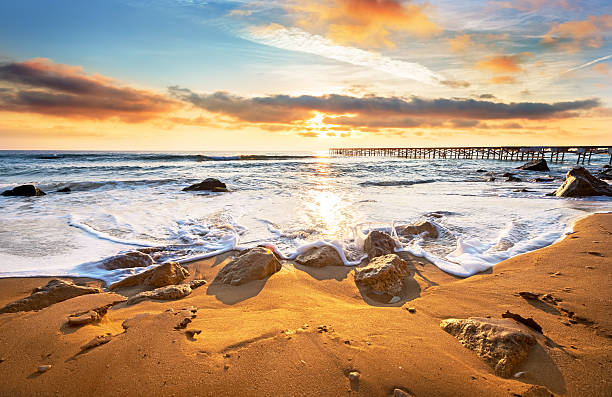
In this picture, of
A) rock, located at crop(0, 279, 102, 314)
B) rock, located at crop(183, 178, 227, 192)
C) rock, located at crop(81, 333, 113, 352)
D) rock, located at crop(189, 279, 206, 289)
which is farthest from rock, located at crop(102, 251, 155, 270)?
rock, located at crop(183, 178, 227, 192)

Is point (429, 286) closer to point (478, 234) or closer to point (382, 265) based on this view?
point (382, 265)

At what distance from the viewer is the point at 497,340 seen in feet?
6.46

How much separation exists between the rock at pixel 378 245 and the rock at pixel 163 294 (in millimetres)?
2750

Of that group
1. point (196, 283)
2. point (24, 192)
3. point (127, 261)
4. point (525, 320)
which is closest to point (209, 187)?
point (24, 192)

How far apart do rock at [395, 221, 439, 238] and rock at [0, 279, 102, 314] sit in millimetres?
5013

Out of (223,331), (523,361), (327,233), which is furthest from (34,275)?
(523,361)

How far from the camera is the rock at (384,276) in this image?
3279mm

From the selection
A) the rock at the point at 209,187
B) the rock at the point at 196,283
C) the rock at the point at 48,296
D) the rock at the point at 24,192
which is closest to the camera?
the rock at the point at 48,296

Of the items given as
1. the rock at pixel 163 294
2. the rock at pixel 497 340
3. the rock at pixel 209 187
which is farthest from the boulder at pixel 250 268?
the rock at pixel 209 187

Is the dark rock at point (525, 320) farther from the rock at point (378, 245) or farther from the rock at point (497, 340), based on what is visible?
the rock at point (378, 245)

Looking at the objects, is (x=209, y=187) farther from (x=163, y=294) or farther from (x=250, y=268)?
(x=163, y=294)

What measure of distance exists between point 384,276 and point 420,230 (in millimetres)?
2439

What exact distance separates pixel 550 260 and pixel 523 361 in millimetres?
2734

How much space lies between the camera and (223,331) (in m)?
2.28
